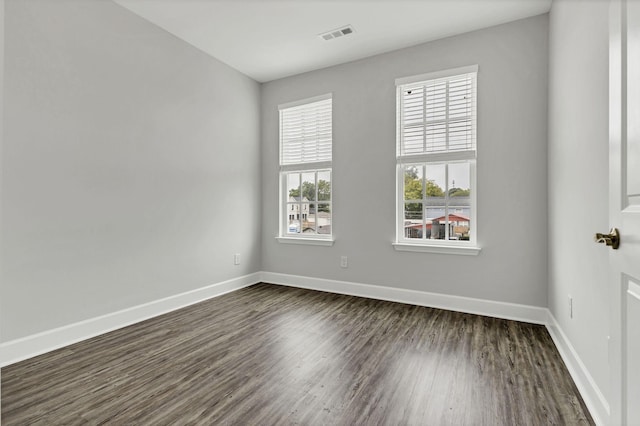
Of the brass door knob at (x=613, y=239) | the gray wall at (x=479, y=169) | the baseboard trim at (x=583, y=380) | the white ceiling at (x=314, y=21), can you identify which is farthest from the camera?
the gray wall at (x=479, y=169)

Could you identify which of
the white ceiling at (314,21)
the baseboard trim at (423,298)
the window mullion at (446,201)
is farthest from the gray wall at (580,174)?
the window mullion at (446,201)

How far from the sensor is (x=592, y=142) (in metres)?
1.73

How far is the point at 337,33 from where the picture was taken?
3.24 metres

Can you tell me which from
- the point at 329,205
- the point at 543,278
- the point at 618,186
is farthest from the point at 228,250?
the point at 618,186

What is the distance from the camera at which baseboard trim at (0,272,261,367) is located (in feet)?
7.20

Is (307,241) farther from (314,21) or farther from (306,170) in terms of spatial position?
(314,21)

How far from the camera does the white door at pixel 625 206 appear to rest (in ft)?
3.01

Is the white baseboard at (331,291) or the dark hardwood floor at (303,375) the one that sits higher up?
the white baseboard at (331,291)

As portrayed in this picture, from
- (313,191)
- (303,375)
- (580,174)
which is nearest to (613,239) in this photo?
(580,174)

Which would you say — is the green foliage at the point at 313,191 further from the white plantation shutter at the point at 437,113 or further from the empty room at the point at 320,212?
the white plantation shutter at the point at 437,113

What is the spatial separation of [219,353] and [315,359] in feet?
2.32

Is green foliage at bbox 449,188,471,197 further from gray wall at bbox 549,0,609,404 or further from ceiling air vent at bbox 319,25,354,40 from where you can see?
ceiling air vent at bbox 319,25,354,40

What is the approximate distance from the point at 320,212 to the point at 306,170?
0.59 meters

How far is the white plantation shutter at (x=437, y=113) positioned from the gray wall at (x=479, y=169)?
3.7 inches
